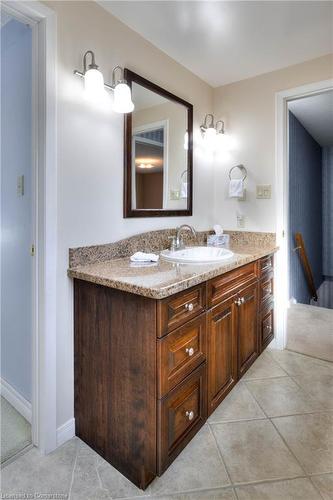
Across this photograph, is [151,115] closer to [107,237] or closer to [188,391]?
[107,237]

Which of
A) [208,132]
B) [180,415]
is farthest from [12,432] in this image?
[208,132]

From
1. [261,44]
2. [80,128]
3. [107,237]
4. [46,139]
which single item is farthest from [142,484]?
[261,44]

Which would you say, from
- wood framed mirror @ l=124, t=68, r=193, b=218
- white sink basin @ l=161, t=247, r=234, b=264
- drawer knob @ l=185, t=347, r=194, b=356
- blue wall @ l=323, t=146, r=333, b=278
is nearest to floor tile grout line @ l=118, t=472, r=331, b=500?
drawer knob @ l=185, t=347, r=194, b=356

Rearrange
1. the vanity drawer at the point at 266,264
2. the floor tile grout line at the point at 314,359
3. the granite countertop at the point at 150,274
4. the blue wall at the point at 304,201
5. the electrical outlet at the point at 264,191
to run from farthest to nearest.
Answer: the blue wall at the point at 304,201 → the electrical outlet at the point at 264,191 → the floor tile grout line at the point at 314,359 → the vanity drawer at the point at 266,264 → the granite countertop at the point at 150,274

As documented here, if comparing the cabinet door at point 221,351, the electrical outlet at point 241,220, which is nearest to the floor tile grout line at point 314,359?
the cabinet door at point 221,351

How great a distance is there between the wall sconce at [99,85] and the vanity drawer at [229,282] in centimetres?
102

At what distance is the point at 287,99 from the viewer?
7.55 feet

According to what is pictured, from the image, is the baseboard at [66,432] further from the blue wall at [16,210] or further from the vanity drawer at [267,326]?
the vanity drawer at [267,326]

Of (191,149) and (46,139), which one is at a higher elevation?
(191,149)

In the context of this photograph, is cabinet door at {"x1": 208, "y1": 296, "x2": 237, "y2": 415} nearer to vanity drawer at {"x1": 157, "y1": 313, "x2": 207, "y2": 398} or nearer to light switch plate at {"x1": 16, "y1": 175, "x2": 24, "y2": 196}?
vanity drawer at {"x1": 157, "y1": 313, "x2": 207, "y2": 398}

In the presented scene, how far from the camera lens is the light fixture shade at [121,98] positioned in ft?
5.05

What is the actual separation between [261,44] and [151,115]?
0.86m

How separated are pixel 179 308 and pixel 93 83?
1.13 m

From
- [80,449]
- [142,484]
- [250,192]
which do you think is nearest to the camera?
[142,484]
